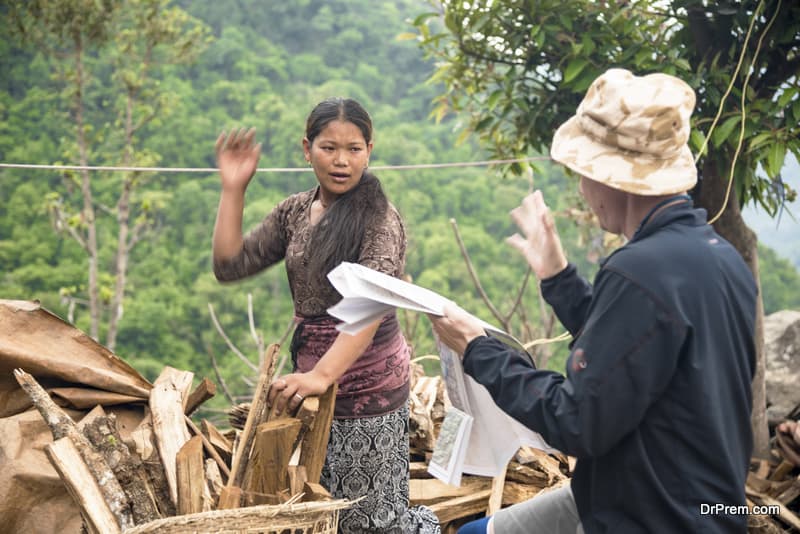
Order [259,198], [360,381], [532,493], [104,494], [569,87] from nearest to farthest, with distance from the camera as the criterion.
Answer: [104,494]
[360,381]
[532,493]
[569,87]
[259,198]

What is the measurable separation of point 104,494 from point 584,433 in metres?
1.03

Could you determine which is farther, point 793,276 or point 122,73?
point 793,276

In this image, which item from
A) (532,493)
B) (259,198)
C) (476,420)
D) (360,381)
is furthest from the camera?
(259,198)

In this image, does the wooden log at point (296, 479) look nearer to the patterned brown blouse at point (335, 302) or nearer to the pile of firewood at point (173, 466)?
the pile of firewood at point (173, 466)

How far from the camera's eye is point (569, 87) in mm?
4086

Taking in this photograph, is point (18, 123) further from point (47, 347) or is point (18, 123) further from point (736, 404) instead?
point (736, 404)

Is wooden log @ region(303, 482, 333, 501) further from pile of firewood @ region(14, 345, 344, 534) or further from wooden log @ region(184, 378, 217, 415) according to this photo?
wooden log @ region(184, 378, 217, 415)

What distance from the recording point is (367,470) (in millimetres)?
2379

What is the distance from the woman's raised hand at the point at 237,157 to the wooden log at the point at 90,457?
789 mm

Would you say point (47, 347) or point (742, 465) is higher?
point (742, 465)

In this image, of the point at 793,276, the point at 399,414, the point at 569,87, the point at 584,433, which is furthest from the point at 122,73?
the point at 793,276

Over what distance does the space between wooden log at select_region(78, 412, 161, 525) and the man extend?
2.72ft

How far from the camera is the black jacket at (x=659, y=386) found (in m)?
1.41

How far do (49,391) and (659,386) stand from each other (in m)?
1.93
